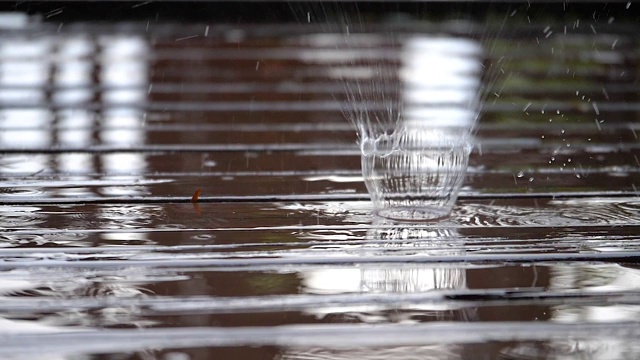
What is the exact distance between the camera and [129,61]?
2768 mm

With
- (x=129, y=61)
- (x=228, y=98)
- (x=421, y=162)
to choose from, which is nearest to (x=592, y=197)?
(x=421, y=162)

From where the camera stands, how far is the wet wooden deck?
80 centimetres

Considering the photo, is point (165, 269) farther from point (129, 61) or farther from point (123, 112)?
point (129, 61)

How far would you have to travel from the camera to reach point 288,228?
3.87 ft

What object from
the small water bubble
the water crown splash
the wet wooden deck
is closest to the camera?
the wet wooden deck

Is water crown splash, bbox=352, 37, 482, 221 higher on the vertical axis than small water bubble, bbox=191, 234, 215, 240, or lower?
higher

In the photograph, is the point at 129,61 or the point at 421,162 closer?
the point at 421,162

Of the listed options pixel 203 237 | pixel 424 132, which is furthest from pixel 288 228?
pixel 424 132

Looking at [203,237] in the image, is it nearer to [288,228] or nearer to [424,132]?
[288,228]

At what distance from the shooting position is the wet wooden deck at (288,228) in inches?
31.6

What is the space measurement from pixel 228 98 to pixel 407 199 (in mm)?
1165

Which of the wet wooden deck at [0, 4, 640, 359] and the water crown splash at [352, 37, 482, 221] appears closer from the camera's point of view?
the wet wooden deck at [0, 4, 640, 359]

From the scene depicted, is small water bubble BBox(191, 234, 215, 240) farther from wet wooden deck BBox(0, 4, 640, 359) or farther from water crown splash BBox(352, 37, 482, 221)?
water crown splash BBox(352, 37, 482, 221)

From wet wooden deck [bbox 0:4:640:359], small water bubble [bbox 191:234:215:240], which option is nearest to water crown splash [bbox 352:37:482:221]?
wet wooden deck [bbox 0:4:640:359]
